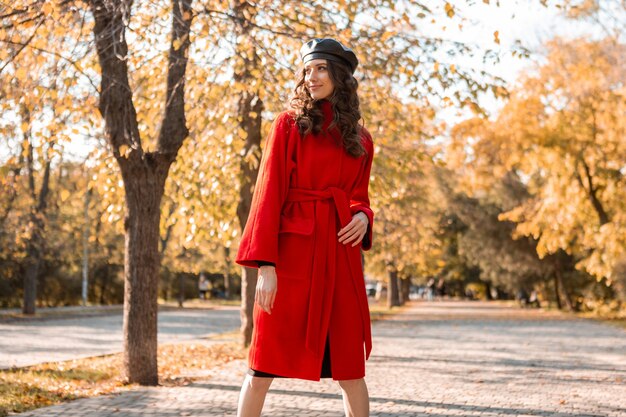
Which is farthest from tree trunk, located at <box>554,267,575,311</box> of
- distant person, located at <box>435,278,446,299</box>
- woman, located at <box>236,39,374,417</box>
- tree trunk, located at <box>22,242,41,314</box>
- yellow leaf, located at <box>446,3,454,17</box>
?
distant person, located at <box>435,278,446,299</box>

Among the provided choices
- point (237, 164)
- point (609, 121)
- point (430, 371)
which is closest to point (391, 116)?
point (237, 164)

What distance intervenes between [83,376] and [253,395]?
6.73 metres

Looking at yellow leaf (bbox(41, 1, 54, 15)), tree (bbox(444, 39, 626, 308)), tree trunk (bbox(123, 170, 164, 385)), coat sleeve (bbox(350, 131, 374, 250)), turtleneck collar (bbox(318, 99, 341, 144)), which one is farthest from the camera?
tree (bbox(444, 39, 626, 308))

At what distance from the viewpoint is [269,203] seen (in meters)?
4.02

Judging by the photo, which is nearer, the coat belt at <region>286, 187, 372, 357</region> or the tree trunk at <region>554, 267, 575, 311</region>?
the coat belt at <region>286, 187, 372, 357</region>

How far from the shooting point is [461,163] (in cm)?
3112

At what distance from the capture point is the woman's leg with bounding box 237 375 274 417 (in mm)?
4086

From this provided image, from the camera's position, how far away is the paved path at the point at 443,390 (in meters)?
7.57

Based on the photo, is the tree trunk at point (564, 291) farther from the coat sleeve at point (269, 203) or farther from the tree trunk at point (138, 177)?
the coat sleeve at point (269, 203)

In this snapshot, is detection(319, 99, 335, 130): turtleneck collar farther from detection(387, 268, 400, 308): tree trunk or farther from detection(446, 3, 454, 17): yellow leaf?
detection(387, 268, 400, 308): tree trunk

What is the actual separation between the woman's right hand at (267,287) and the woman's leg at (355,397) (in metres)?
0.54

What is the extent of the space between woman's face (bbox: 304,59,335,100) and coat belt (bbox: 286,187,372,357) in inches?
18.5

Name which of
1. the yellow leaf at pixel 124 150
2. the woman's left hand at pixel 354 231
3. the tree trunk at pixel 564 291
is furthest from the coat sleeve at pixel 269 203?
the tree trunk at pixel 564 291

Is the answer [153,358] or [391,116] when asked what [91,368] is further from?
[391,116]
